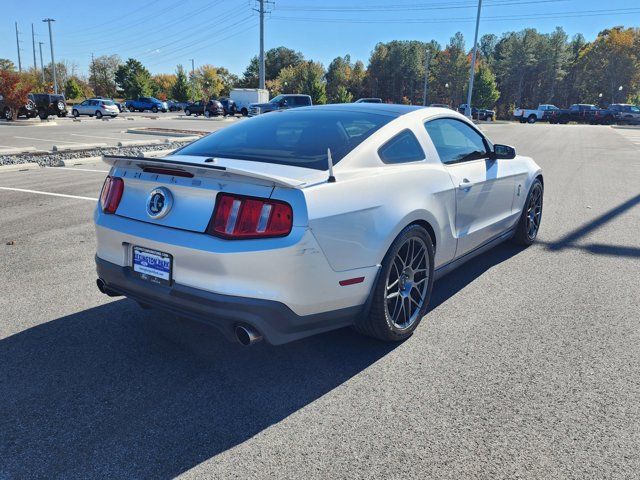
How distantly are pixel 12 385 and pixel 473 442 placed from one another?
2.51 meters

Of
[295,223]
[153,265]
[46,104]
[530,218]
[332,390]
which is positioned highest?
[46,104]

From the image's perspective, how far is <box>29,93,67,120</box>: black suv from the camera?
34.8 metres

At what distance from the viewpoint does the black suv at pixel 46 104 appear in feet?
114

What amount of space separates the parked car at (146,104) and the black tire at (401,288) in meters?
57.2

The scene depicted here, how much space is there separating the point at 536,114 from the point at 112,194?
202 ft

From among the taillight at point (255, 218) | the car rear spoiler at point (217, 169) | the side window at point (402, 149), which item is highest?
the side window at point (402, 149)

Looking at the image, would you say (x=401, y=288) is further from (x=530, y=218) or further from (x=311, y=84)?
(x=311, y=84)

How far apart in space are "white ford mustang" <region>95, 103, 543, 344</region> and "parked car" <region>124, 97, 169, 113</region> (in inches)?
2220

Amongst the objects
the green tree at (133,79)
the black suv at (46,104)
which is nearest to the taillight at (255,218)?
the black suv at (46,104)

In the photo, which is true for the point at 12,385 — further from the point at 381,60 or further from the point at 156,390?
the point at 381,60

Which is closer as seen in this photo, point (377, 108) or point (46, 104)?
point (377, 108)

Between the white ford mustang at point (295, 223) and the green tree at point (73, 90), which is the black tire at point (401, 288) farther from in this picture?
the green tree at point (73, 90)

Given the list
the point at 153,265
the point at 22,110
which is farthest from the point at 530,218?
the point at 22,110

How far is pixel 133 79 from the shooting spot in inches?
2921
